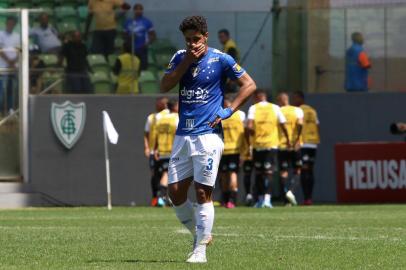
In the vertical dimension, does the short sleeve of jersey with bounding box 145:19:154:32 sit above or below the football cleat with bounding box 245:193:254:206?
above

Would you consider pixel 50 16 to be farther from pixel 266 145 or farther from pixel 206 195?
pixel 206 195

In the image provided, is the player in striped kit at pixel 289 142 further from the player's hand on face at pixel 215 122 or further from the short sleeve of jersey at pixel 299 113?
the player's hand on face at pixel 215 122

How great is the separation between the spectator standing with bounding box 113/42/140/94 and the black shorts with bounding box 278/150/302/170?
4041 millimetres

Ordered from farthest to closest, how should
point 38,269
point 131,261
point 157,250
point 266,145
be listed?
point 266,145 < point 157,250 < point 131,261 < point 38,269

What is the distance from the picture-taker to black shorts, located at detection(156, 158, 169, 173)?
2666 centimetres

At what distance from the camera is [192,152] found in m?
11.4

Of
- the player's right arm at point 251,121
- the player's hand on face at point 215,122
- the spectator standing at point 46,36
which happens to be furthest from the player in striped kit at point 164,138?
the player's hand on face at point 215,122

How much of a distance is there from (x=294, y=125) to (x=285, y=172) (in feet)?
3.38

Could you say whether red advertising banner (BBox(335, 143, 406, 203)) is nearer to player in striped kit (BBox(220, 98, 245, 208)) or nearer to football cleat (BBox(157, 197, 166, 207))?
player in striped kit (BBox(220, 98, 245, 208))

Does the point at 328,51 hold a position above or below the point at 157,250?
above

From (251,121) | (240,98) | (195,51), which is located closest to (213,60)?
(195,51)

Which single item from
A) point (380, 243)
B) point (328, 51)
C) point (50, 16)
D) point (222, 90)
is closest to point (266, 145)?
point (328, 51)

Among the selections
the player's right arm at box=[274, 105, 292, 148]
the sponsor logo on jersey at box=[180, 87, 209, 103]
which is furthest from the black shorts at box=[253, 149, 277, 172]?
Answer: the sponsor logo on jersey at box=[180, 87, 209, 103]

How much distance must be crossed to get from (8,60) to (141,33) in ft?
10.1
